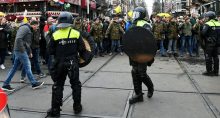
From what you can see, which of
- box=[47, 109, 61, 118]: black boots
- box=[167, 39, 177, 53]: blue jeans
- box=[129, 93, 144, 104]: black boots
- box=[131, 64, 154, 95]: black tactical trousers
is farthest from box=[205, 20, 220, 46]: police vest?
box=[47, 109, 61, 118]: black boots

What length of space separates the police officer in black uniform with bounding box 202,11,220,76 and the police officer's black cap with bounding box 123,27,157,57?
365 centimetres

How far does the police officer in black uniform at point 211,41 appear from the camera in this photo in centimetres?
909

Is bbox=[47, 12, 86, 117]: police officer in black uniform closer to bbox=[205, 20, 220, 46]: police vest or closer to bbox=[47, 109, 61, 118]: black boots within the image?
bbox=[47, 109, 61, 118]: black boots

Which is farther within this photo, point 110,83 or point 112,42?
point 112,42

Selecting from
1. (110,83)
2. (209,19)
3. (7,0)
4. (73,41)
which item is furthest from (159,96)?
(7,0)

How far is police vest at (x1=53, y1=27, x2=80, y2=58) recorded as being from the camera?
5359 millimetres

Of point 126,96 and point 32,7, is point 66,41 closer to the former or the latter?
point 126,96

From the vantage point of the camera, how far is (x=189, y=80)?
340 inches

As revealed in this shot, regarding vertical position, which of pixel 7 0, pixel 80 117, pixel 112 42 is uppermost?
pixel 7 0

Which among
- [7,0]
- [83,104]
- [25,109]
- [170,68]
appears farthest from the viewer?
[7,0]

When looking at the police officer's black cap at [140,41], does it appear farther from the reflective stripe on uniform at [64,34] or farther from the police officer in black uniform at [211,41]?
the police officer in black uniform at [211,41]

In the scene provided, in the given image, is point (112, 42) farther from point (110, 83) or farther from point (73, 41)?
point (73, 41)

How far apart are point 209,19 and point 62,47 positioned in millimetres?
5590

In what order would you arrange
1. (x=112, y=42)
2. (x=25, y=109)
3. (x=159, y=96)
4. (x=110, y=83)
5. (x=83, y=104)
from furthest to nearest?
(x=112, y=42)
(x=110, y=83)
(x=159, y=96)
(x=83, y=104)
(x=25, y=109)
